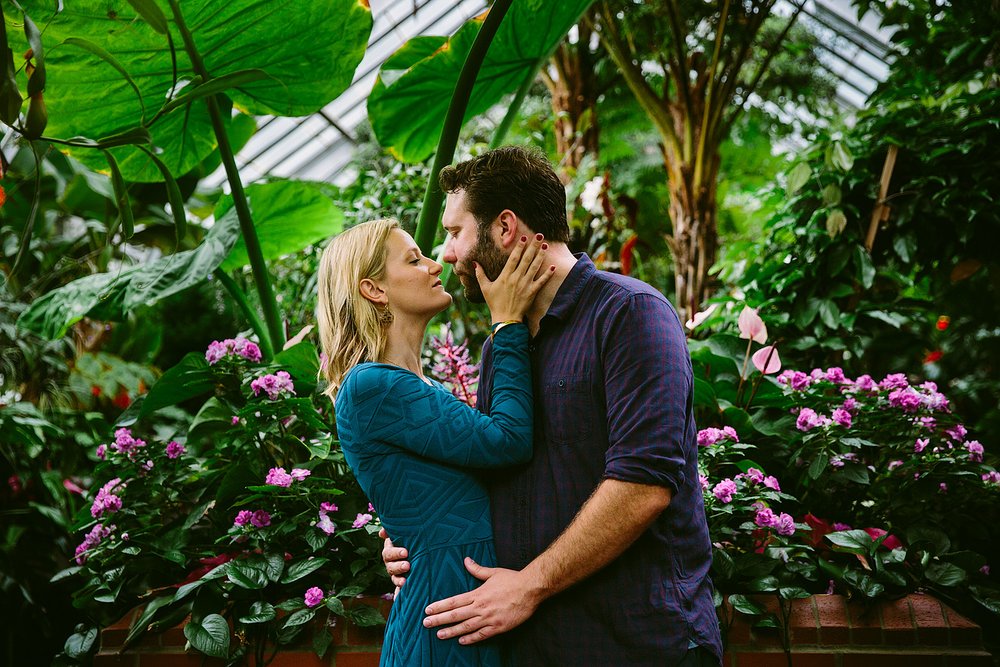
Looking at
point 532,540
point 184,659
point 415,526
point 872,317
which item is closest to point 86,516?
point 184,659

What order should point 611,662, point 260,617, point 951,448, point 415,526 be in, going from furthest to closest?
point 951,448
point 260,617
point 415,526
point 611,662

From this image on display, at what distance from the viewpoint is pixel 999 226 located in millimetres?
2609

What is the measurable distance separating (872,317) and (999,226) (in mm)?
519

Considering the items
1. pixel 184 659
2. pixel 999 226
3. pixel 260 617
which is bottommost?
pixel 184 659

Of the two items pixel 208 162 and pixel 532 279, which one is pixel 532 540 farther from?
pixel 208 162

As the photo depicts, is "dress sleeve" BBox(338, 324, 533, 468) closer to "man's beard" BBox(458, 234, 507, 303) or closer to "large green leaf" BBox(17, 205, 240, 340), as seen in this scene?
"man's beard" BBox(458, 234, 507, 303)

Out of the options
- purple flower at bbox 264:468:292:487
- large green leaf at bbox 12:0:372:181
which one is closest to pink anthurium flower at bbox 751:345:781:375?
purple flower at bbox 264:468:292:487

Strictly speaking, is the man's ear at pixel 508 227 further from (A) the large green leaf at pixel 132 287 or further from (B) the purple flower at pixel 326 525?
(A) the large green leaf at pixel 132 287

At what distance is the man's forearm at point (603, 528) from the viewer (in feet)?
3.43

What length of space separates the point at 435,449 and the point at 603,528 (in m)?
0.29

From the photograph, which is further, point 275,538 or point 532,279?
point 275,538

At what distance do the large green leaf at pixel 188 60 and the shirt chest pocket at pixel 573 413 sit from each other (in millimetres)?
1358

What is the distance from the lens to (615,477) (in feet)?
3.45

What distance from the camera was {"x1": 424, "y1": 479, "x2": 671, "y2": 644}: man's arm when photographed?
1048mm
